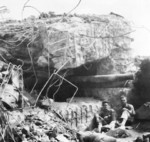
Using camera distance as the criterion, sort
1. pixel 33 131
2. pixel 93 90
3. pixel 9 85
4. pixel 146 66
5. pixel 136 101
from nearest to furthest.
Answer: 1. pixel 33 131
2. pixel 9 85
3. pixel 146 66
4. pixel 136 101
5. pixel 93 90

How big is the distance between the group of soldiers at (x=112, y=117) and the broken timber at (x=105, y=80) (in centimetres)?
141

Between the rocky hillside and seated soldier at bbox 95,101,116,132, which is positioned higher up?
the rocky hillside

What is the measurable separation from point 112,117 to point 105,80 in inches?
87.4

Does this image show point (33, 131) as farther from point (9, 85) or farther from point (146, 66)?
point (146, 66)

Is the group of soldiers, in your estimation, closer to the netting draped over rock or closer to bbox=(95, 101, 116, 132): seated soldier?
bbox=(95, 101, 116, 132): seated soldier

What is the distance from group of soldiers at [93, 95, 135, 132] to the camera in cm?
940

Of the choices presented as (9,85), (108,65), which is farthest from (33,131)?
(108,65)

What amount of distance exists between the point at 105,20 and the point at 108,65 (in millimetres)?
1903

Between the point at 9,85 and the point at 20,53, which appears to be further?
the point at 20,53

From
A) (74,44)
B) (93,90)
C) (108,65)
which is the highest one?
(74,44)

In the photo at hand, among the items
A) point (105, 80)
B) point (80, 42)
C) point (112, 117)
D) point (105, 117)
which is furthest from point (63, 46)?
point (112, 117)

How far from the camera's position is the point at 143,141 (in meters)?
6.79

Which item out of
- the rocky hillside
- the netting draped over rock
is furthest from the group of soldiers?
the netting draped over rock

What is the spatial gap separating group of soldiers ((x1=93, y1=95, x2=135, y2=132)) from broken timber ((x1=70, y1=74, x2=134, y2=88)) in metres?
1.41
